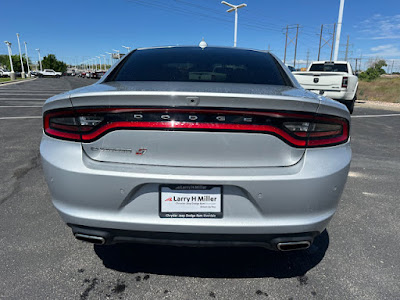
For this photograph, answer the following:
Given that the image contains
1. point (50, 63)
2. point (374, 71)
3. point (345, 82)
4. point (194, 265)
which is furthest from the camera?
point (50, 63)

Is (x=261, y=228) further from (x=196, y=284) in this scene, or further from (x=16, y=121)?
(x=16, y=121)

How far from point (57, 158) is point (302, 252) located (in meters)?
1.90

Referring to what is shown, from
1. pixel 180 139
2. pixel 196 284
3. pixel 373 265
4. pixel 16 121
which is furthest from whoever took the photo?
pixel 16 121

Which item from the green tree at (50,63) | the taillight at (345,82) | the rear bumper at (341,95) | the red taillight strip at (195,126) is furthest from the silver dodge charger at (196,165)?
the green tree at (50,63)

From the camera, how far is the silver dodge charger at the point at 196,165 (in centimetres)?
156

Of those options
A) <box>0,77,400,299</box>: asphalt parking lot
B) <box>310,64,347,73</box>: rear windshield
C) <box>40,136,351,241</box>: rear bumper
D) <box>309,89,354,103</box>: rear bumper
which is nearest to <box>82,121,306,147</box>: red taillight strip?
<box>40,136,351,241</box>: rear bumper

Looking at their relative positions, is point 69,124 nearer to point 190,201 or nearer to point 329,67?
point 190,201

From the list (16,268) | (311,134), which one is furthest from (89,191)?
(311,134)

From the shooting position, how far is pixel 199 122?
5.10ft

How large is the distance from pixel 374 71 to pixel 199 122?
6077 cm

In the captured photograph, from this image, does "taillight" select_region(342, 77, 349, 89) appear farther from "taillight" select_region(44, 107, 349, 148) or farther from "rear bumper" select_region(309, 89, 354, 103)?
"taillight" select_region(44, 107, 349, 148)

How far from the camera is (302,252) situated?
2.32m

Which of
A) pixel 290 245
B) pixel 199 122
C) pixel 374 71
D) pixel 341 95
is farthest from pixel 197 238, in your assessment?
pixel 374 71

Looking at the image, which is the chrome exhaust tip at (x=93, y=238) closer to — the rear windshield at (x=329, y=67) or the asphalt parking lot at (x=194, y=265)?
the asphalt parking lot at (x=194, y=265)
